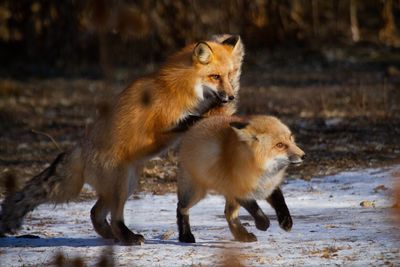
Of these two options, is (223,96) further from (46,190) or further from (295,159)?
(46,190)

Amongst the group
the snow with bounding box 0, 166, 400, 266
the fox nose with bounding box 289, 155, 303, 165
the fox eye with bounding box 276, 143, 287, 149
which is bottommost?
the snow with bounding box 0, 166, 400, 266

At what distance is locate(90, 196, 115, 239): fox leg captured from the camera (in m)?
7.54

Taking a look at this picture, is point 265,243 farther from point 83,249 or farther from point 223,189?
point 83,249

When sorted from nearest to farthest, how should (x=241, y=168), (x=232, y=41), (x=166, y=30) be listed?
(x=241, y=168) < (x=232, y=41) < (x=166, y=30)

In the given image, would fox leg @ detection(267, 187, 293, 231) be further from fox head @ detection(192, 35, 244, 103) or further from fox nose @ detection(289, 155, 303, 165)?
fox head @ detection(192, 35, 244, 103)

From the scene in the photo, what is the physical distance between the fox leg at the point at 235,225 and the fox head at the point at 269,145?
0.41 meters

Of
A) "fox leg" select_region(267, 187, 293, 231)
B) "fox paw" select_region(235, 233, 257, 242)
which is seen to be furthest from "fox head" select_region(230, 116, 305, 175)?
"fox paw" select_region(235, 233, 257, 242)

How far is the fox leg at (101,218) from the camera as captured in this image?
754 cm

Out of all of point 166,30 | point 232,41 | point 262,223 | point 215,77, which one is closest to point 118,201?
point 262,223

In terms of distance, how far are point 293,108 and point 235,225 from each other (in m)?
7.67

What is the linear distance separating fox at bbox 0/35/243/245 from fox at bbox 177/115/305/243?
1.68 feet

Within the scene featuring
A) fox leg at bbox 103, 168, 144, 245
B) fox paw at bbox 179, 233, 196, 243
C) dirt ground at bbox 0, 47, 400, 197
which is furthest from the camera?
dirt ground at bbox 0, 47, 400, 197

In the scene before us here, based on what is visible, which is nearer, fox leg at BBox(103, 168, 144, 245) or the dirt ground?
fox leg at BBox(103, 168, 144, 245)

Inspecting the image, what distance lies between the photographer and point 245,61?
779 inches
